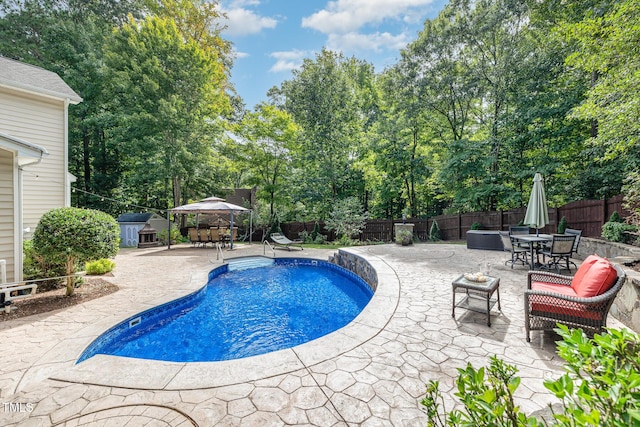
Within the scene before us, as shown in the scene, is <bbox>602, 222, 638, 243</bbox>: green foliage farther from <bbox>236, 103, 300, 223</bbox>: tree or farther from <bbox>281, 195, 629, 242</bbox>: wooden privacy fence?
<bbox>236, 103, 300, 223</bbox>: tree

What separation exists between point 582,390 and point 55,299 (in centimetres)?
725

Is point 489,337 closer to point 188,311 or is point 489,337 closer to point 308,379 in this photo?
Answer: point 308,379

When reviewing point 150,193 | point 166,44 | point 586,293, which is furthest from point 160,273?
point 150,193

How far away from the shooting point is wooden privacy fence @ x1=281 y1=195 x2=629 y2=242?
Answer: 832 cm

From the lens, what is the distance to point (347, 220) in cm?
1383

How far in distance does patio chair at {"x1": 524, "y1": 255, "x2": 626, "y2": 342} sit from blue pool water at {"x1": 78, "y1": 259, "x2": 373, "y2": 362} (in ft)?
9.95

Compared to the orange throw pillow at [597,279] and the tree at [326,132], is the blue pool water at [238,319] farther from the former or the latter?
the tree at [326,132]

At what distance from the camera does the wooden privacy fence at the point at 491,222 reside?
832cm

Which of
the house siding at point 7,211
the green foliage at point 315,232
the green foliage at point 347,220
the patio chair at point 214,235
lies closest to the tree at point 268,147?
the green foliage at point 315,232

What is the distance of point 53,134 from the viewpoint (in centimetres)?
701

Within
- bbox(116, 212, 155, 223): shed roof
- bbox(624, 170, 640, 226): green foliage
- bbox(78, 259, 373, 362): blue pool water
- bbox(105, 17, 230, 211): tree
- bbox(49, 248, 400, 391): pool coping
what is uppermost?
bbox(105, 17, 230, 211): tree

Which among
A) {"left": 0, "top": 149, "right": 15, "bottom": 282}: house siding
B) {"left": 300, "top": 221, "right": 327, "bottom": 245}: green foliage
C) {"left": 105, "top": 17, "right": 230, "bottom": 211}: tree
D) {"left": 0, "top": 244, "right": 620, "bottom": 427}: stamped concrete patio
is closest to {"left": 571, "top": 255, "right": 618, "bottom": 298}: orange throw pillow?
{"left": 0, "top": 244, "right": 620, "bottom": 427}: stamped concrete patio

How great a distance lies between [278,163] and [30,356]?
49.6ft

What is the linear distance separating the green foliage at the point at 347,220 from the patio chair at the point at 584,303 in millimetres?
10616
